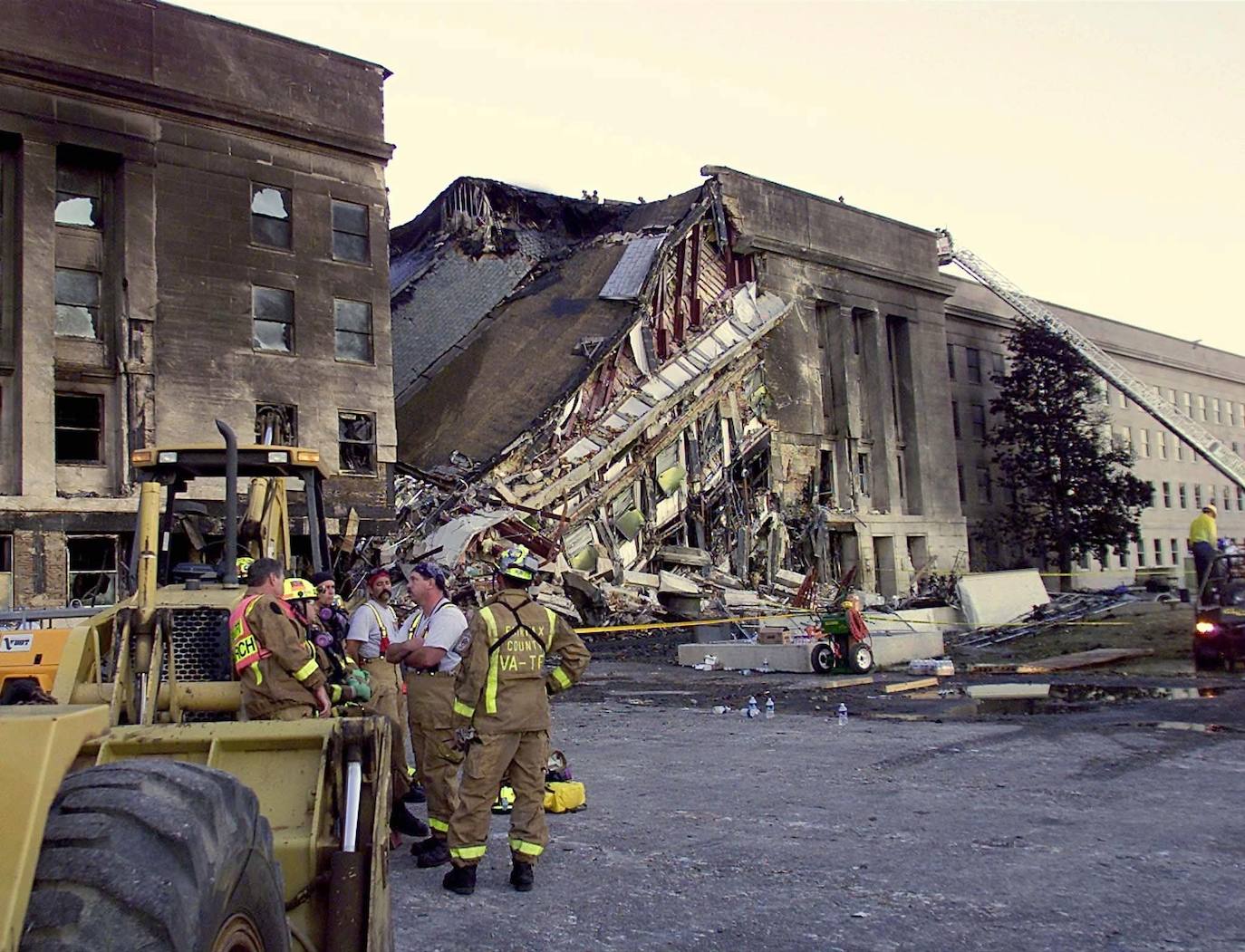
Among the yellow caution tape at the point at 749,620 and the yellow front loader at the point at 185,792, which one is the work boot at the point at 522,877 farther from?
the yellow caution tape at the point at 749,620

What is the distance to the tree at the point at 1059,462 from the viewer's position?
154ft

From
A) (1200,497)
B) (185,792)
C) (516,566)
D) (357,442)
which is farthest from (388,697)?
(1200,497)

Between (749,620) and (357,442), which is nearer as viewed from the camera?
(749,620)

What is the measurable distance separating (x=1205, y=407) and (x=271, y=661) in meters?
68.0

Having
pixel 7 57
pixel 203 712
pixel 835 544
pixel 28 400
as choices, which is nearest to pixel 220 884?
pixel 203 712

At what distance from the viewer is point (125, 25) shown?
78.3 ft

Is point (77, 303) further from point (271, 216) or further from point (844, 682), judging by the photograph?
point (844, 682)

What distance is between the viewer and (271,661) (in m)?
5.65

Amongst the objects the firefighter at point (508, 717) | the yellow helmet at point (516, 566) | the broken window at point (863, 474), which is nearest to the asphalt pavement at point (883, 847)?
the firefighter at point (508, 717)

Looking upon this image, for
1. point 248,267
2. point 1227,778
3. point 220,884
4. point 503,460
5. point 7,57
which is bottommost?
point 1227,778

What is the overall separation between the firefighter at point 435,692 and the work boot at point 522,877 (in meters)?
0.89

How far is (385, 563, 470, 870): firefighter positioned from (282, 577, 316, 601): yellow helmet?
682 mm

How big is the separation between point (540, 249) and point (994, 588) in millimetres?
17575

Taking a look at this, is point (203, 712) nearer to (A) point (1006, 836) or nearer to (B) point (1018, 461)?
(A) point (1006, 836)
